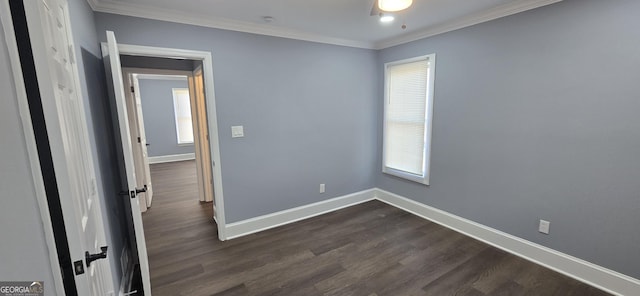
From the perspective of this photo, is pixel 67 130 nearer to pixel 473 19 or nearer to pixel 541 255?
pixel 473 19

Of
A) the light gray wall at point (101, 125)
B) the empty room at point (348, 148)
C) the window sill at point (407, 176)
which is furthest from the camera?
the window sill at point (407, 176)

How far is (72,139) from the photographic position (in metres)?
1.13

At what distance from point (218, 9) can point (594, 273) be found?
3.97m

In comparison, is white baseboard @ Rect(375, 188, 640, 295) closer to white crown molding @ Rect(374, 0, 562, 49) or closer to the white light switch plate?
white crown molding @ Rect(374, 0, 562, 49)

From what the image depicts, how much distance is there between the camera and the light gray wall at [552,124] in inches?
78.3

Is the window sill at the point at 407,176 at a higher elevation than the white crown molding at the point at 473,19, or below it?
below

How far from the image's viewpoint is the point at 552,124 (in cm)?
231

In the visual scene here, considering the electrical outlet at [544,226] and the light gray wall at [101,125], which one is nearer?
the light gray wall at [101,125]

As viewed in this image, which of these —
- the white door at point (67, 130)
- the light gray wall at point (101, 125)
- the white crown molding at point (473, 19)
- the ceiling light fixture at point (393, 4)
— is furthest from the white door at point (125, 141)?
the white crown molding at point (473, 19)

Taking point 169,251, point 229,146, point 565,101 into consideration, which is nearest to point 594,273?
point 565,101

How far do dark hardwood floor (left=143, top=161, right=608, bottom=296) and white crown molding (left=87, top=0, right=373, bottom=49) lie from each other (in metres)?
2.34

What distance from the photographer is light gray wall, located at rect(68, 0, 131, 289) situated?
66.1 inches

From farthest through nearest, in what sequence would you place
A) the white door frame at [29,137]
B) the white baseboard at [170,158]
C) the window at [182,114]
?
the window at [182,114]
the white baseboard at [170,158]
the white door frame at [29,137]

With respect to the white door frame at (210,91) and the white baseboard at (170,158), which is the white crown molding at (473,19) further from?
the white baseboard at (170,158)
